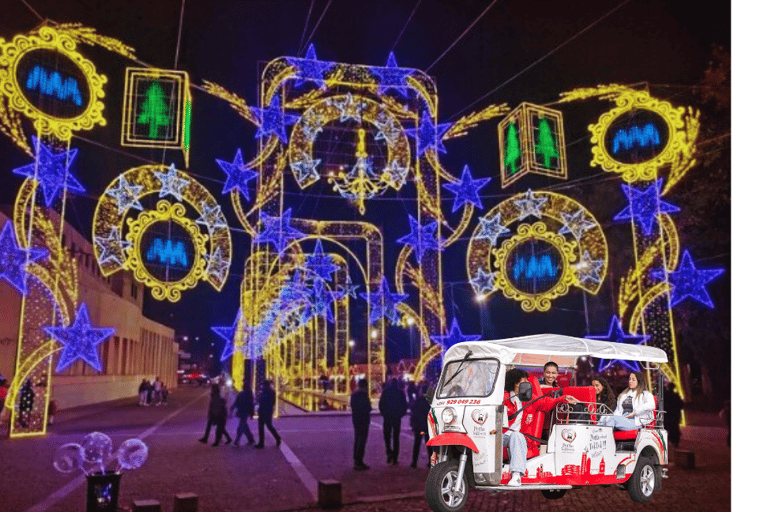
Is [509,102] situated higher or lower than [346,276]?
higher

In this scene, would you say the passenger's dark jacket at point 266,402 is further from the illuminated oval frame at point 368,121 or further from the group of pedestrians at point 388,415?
the illuminated oval frame at point 368,121

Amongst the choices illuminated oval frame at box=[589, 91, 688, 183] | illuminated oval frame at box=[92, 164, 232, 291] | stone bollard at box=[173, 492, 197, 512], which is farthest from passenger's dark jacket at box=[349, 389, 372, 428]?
illuminated oval frame at box=[589, 91, 688, 183]

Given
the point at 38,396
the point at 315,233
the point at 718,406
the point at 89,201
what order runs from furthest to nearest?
the point at 89,201
the point at 718,406
the point at 315,233
the point at 38,396

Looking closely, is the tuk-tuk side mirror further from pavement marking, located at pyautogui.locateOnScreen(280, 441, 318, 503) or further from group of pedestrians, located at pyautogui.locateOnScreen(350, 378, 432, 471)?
group of pedestrians, located at pyautogui.locateOnScreen(350, 378, 432, 471)

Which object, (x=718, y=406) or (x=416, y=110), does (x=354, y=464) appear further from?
(x=718, y=406)

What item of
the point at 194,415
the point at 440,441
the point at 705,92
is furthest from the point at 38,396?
the point at 705,92

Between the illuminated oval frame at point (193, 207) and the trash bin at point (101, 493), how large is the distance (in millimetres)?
8486

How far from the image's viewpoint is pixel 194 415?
26688 mm

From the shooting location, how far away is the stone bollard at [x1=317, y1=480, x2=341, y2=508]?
8.84 meters

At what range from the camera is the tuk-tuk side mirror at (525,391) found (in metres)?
7.72

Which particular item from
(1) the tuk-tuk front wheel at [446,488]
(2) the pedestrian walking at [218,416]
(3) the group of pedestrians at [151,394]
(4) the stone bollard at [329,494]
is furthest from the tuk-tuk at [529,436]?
(3) the group of pedestrians at [151,394]

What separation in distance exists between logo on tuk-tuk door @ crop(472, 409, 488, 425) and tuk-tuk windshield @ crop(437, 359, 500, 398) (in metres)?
0.22

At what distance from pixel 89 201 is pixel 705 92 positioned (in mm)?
23223
